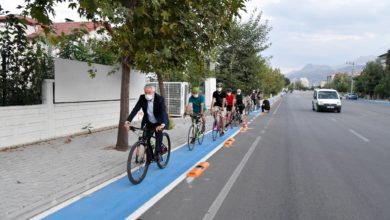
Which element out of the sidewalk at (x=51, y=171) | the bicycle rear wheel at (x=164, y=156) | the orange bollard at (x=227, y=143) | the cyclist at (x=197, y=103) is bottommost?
the orange bollard at (x=227, y=143)

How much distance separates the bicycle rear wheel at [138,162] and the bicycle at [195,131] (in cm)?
361

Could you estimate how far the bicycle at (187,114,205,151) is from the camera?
11531 millimetres

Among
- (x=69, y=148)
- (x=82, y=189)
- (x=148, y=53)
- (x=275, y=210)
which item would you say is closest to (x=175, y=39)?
(x=148, y=53)

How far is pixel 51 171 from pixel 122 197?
82.7 inches

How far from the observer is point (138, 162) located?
24.7ft

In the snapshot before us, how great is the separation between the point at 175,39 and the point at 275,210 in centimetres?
564

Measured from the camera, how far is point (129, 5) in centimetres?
1041

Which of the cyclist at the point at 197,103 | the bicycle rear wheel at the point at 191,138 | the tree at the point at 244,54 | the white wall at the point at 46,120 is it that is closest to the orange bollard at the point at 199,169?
the bicycle rear wheel at the point at 191,138

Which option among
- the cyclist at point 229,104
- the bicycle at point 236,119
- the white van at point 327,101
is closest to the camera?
the cyclist at point 229,104

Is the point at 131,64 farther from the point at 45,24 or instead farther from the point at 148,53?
the point at 45,24

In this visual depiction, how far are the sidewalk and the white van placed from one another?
24074 millimetres

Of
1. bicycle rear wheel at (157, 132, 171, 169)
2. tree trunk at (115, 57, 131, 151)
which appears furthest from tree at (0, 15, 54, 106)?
bicycle rear wheel at (157, 132, 171, 169)

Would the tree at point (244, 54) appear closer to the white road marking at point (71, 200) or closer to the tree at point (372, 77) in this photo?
the white road marking at point (71, 200)

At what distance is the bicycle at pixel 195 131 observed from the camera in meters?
11.5
